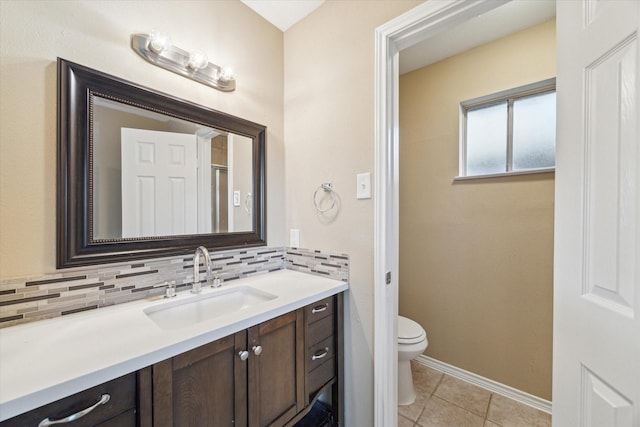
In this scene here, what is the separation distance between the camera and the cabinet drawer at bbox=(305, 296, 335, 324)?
1145 mm

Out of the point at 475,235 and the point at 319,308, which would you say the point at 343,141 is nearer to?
the point at 319,308

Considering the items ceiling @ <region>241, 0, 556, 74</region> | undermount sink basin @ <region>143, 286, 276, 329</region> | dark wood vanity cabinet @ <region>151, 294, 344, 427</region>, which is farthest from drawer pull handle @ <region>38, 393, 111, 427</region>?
ceiling @ <region>241, 0, 556, 74</region>

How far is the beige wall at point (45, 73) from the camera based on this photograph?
82cm

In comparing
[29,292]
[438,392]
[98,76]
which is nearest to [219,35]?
[98,76]

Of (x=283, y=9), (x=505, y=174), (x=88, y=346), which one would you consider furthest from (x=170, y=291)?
(x=505, y=174)

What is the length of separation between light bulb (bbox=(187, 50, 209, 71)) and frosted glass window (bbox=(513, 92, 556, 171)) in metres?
2.04

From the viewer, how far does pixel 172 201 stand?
47.7 inches

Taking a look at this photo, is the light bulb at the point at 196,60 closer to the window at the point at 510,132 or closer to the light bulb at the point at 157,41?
the light bulb at the point at 157,41

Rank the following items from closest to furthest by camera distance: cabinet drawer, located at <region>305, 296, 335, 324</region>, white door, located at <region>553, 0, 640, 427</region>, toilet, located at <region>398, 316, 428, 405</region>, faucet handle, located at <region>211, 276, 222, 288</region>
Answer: white door, located at <region>553, 0, 640, 427</region>
cabinet drawer, located at <region>305, 296, 335, 324</region>
faucet handle, located at <region>211, 276, 222, 288</region>
toilet, located at <region>398, 316, 428, 405</region>

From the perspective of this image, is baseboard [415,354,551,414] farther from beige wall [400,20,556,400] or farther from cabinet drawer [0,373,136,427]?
cabinet drawer [0,373,136,427]

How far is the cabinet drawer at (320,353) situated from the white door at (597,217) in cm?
84

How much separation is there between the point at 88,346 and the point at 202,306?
457 millimetres

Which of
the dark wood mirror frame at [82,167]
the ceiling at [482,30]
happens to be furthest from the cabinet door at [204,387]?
the ceiling at [482,30]

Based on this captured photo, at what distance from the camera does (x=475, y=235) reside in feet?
6.00
